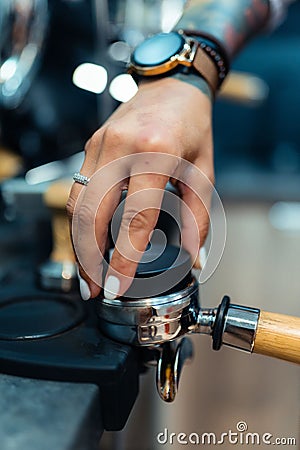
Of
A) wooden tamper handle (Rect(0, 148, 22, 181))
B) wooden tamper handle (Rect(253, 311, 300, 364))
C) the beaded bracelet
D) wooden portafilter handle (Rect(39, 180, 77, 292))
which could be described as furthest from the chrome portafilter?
wooden tamper handle (Rect(0, 148, 22, 181))

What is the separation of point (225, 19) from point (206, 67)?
79 mm

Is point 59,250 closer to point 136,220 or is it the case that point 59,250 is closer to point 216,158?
point 136,220

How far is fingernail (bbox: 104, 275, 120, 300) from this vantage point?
14.2 inches

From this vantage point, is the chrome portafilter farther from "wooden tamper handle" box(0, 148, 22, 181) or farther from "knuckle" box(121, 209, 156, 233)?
"wooden tamper handle" box(0, 148, 22, 181)

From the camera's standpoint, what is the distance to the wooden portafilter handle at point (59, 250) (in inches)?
19.1

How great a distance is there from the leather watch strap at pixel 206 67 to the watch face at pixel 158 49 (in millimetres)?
19

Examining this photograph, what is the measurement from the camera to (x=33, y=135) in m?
0.79

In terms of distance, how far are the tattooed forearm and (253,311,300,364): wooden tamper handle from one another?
0.29 metres

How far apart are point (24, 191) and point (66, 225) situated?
56 millimetres

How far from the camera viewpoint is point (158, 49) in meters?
0.48

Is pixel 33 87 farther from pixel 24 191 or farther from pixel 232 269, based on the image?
pixel 232 269

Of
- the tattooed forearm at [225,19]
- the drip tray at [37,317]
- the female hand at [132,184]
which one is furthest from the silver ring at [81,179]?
the tattooed forearm at [225,19]

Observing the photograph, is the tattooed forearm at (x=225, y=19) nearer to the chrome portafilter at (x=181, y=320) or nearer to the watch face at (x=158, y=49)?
the watch face at (x=158, y=49)

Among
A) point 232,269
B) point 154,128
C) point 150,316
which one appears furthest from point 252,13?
point 232,269
